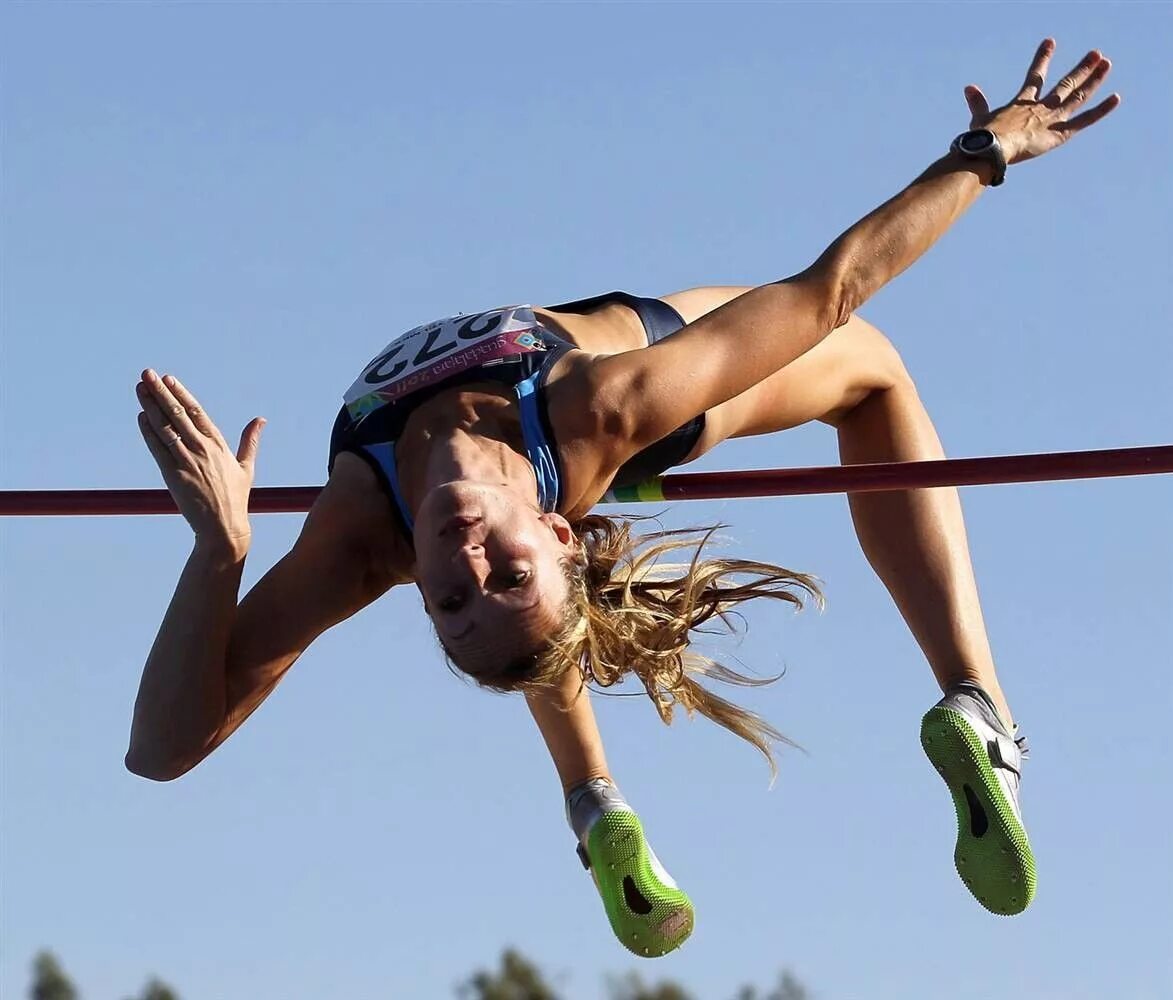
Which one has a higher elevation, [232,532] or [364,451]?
[364,451]

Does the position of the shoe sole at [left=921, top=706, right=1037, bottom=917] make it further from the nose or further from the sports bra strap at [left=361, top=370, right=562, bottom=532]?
the nose

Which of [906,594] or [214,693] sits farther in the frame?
[906,594]

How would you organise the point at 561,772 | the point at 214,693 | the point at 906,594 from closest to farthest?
the point at 214,693 < the point at 906,594 < the point at 561,772

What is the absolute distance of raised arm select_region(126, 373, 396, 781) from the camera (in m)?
5.82

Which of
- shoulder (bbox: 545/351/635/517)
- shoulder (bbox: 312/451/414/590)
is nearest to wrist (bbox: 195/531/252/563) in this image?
shoulder (bbox: 312/451/414/590)

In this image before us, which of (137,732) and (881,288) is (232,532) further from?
(881,288)

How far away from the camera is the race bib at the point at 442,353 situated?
6156 millimetres

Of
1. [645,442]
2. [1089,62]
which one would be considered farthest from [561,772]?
[1089,62]

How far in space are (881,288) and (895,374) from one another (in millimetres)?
828

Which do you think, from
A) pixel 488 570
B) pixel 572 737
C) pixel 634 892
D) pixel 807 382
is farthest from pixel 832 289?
pixel 634 892

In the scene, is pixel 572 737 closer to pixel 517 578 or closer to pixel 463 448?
pixel 517 578

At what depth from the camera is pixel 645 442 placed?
5930 mm

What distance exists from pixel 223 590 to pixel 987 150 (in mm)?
2507

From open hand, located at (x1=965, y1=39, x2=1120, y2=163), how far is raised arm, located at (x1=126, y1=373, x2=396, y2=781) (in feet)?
6.95
